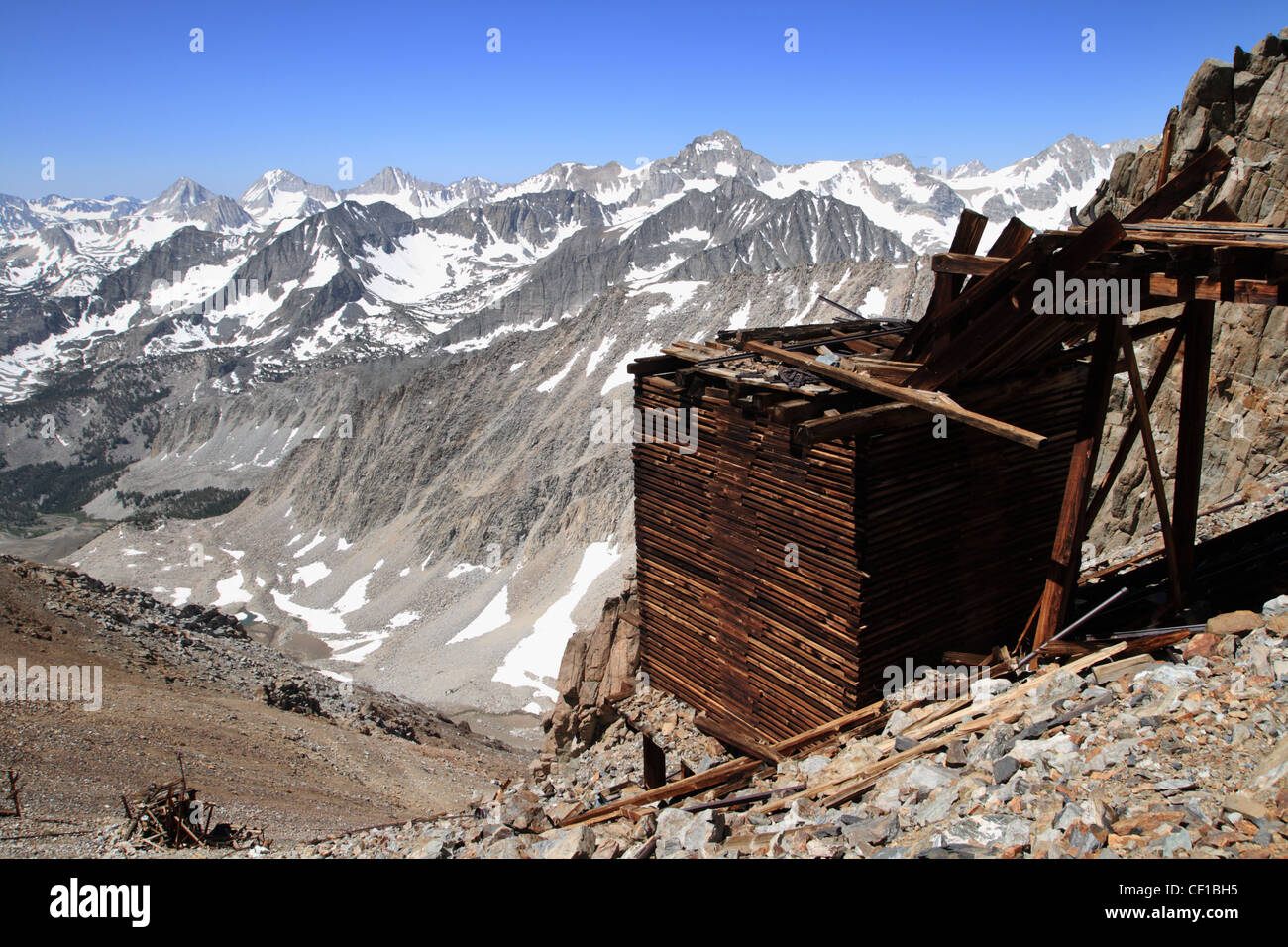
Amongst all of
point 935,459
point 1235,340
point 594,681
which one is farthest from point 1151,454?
point 594,681

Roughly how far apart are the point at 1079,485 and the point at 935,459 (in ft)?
4.78

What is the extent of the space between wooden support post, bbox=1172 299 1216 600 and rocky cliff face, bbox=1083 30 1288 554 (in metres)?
5.51

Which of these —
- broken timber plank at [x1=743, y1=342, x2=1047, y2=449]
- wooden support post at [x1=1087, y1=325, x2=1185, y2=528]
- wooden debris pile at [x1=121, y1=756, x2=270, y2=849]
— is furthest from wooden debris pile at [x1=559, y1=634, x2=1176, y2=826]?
wooden debris pile at [x1=121, y1=756, x2=270, y2=849]

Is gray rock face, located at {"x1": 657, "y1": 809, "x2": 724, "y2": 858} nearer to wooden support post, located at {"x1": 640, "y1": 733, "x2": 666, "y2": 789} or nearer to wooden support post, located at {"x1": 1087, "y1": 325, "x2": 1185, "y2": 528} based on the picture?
wooden support post, located at {"x1": 640, "y1": 733, "x2": 666, "y2": 789}

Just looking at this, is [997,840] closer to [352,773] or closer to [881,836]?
[881,836]

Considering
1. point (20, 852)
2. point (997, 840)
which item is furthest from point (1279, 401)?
point (20, 852)

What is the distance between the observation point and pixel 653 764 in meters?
10.3

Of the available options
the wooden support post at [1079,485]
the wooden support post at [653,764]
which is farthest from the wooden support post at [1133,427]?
the wooden support post at [653,764]

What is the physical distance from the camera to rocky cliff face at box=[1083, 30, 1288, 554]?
15492 millimetres

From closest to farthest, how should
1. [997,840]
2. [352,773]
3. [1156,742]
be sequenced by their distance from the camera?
[997,840] < [1156,742] < [352,773]

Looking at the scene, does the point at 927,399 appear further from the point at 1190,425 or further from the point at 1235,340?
the point at 1235,340

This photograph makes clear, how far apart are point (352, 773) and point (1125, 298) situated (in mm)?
17085

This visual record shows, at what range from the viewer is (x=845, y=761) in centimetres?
798

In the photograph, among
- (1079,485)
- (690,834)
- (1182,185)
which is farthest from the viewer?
(1079,485)
